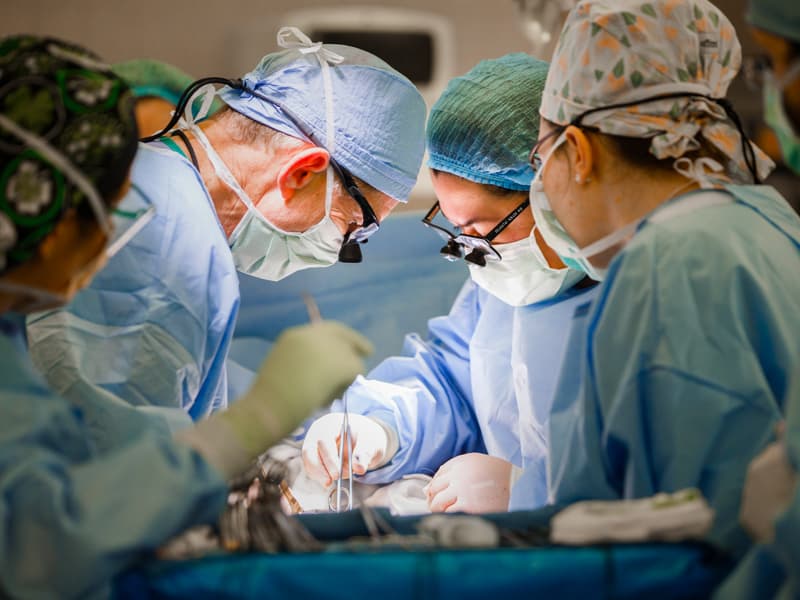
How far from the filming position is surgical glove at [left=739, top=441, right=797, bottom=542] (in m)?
1.09

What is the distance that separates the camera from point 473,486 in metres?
2.24

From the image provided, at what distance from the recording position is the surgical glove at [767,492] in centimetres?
109

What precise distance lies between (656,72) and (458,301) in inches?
53.5

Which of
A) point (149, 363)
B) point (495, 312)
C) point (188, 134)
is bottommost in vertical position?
point (495, 312)

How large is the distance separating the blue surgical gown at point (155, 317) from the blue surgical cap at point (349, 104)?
305mm

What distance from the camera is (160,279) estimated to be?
74.5 inches

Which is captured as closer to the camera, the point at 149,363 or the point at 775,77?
the point at 775,77

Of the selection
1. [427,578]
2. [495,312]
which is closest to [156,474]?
[427,578]

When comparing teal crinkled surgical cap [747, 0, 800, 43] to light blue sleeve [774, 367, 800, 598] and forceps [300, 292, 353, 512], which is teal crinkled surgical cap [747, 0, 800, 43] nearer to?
light blue sleeve [774, 367, 800, 598]

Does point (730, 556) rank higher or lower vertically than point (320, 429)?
higher

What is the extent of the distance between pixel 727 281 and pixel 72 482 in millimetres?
1056

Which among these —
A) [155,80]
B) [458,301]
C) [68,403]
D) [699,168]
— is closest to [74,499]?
[68,403]

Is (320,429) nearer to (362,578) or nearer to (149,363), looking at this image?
(149,363)

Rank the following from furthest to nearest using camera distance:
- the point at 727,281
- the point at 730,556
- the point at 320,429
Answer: the point at 320,429, the point at 727,281, the point at 730,556
